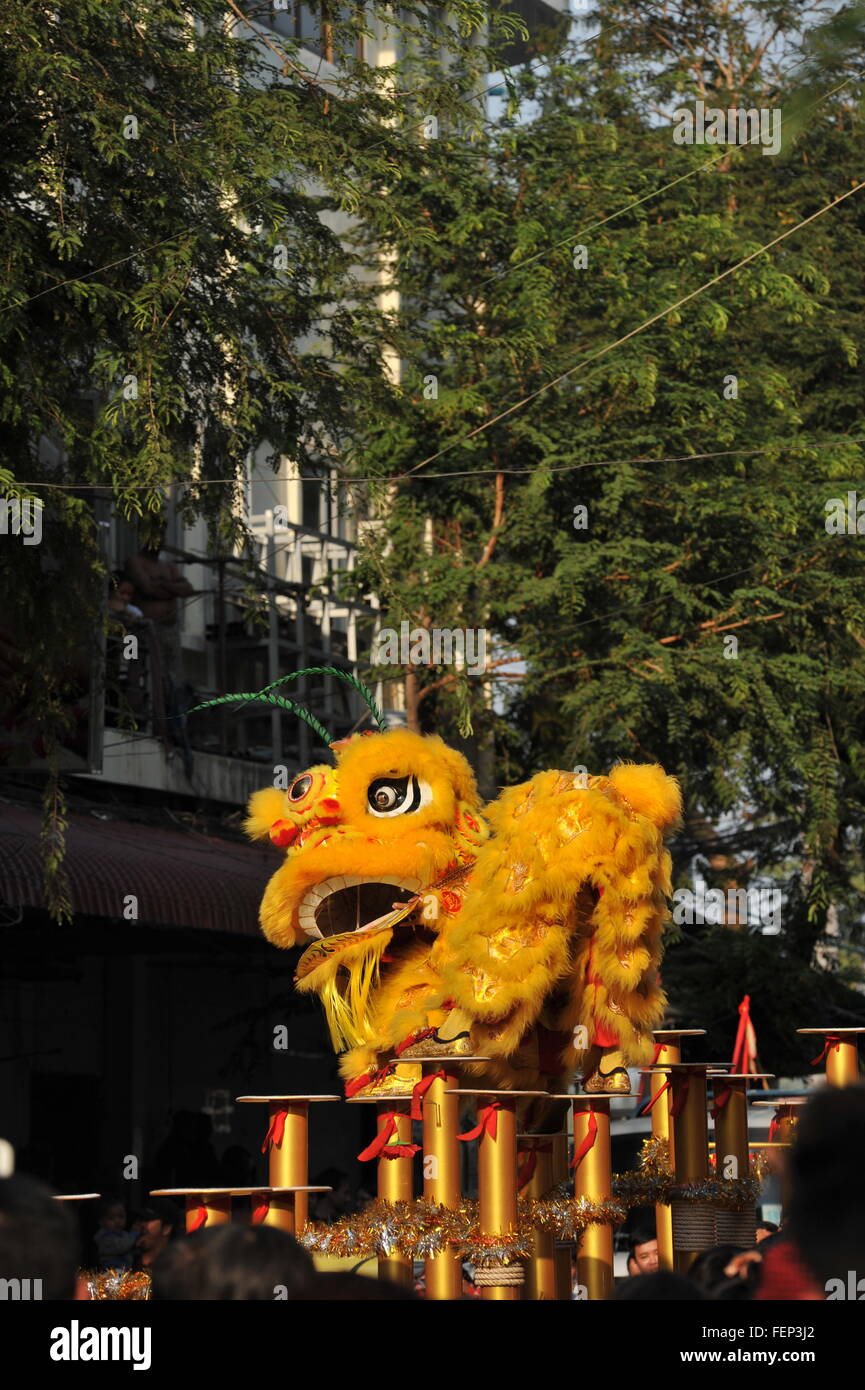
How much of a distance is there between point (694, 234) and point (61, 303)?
756 cm

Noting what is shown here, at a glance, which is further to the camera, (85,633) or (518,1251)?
(85,633)

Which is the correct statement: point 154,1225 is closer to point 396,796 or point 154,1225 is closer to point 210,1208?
point 396,796

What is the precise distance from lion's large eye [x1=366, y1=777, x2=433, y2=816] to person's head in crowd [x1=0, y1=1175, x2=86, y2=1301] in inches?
220

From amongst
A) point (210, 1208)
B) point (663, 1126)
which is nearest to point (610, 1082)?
point (663, 1126)

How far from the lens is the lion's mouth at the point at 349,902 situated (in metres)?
8.12

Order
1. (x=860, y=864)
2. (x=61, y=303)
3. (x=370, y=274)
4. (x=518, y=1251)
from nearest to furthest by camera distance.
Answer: (x=518, y=1251) → (x=61, y=303) → (x=860, y=864) → (x=370, y=274)

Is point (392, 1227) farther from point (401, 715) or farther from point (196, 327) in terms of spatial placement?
point (401, 715)

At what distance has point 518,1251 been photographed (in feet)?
20.9

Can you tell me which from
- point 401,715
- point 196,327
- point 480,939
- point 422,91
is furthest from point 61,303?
point 401,715

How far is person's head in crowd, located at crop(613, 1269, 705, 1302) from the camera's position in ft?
9.35

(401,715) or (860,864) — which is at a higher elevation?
(401,715)

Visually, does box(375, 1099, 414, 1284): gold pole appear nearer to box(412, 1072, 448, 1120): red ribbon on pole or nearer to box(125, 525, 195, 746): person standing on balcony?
box(412, 1072, 448, 1120): red ribbon on pole
